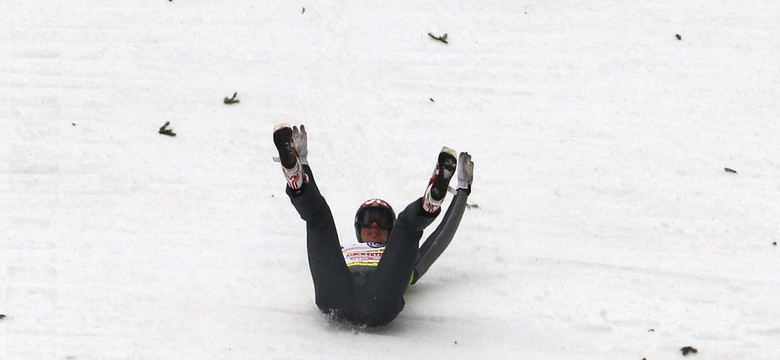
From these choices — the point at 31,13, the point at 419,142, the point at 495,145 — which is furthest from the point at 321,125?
the point at 31,13

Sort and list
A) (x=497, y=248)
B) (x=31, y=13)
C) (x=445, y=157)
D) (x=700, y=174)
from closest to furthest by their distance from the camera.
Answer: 1. (x=445, y=157)
2. (x=497, y=248)
3. (x=700, y=174)
4. (x=31, y=13)

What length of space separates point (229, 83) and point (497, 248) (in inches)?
102

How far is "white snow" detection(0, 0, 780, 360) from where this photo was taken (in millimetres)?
4523

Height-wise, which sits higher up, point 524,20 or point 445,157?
point 445,157

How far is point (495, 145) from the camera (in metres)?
6.41

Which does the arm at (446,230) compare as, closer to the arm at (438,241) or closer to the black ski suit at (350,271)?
the arm at (438,241)

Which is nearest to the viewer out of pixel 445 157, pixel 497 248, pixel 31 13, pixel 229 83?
pixel 445 157

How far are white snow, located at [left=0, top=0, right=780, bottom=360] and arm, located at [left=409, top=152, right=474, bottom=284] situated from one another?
18cm

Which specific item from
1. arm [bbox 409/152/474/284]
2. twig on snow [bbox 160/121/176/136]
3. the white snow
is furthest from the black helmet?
twig on snow [bbox 160/121/176/136]

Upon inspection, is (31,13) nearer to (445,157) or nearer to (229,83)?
(229,83)

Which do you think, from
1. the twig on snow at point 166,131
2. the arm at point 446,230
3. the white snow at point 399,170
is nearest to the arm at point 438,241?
the arm at point 446,230

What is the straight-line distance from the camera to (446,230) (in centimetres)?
494

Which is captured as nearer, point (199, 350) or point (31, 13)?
point (199, 350)

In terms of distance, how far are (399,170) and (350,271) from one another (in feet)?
5.75
